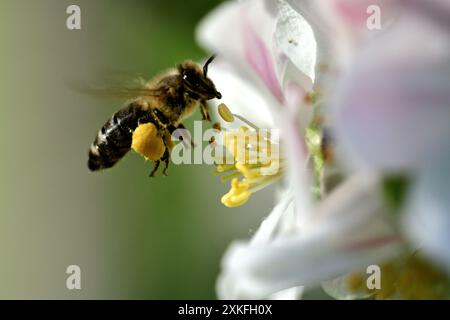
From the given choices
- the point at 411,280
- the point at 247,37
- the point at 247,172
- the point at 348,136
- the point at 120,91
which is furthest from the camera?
the point at 120,91

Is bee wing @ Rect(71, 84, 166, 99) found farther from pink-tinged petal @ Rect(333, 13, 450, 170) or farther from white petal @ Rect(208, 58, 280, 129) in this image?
pink-tinged petal @ Rect(333, 13, 450, 170)

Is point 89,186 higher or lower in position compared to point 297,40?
higher

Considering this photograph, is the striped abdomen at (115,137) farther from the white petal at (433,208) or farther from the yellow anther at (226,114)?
the white petal at (433,208)

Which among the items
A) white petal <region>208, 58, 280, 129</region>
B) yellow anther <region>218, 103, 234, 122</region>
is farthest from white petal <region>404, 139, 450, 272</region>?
yellow anther <region>218, 103, 234, 122</region>

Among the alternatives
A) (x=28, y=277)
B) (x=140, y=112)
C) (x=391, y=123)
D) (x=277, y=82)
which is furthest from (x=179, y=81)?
(x=28, y=277)

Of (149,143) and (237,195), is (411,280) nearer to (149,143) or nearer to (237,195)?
(237,195)

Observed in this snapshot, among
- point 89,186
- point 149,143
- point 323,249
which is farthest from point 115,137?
point 89,186

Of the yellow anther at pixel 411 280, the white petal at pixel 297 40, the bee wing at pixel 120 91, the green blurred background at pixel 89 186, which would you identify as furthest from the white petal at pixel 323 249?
the green blurred background at pixel 89 186
